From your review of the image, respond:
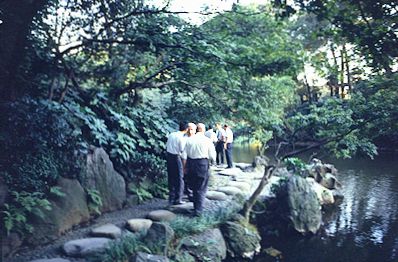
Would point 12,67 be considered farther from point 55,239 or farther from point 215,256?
point 215,256

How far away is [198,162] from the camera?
6.89m

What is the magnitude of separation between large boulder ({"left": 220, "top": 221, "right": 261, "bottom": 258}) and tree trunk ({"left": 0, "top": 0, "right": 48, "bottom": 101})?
4.76 m

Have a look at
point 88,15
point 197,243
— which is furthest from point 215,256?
point 88,15

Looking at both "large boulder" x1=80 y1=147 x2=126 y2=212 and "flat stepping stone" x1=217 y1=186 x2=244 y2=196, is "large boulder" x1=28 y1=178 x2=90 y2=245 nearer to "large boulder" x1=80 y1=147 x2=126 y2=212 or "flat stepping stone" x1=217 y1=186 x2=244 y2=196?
"large boulder" x1=80 y1=147 x2=126 y2=212

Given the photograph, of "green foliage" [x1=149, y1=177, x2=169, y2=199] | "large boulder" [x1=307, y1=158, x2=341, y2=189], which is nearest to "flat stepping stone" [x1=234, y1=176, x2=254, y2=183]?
"large boulder" [x1=307, y1=158, x2=341, y2=189]

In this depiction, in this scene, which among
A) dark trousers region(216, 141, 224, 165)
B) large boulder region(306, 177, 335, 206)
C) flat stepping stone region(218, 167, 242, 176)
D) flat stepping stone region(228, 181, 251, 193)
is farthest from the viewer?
dark trousers region(216, 141, 224, 165)

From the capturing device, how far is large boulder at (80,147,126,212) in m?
7.07

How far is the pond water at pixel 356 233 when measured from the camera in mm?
7637

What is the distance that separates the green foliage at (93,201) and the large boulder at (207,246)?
76.9 inches

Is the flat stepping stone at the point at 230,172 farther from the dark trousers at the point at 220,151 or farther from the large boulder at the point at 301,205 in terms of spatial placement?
the large boulder at the point at 301,205

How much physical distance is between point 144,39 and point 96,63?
1.50m

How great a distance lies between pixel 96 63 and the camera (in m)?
7.39

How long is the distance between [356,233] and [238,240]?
12.3 ft

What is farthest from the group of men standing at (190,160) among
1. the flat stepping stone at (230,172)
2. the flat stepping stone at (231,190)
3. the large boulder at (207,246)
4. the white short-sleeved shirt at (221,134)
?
the white short-sleeved shirt at (221,134)
